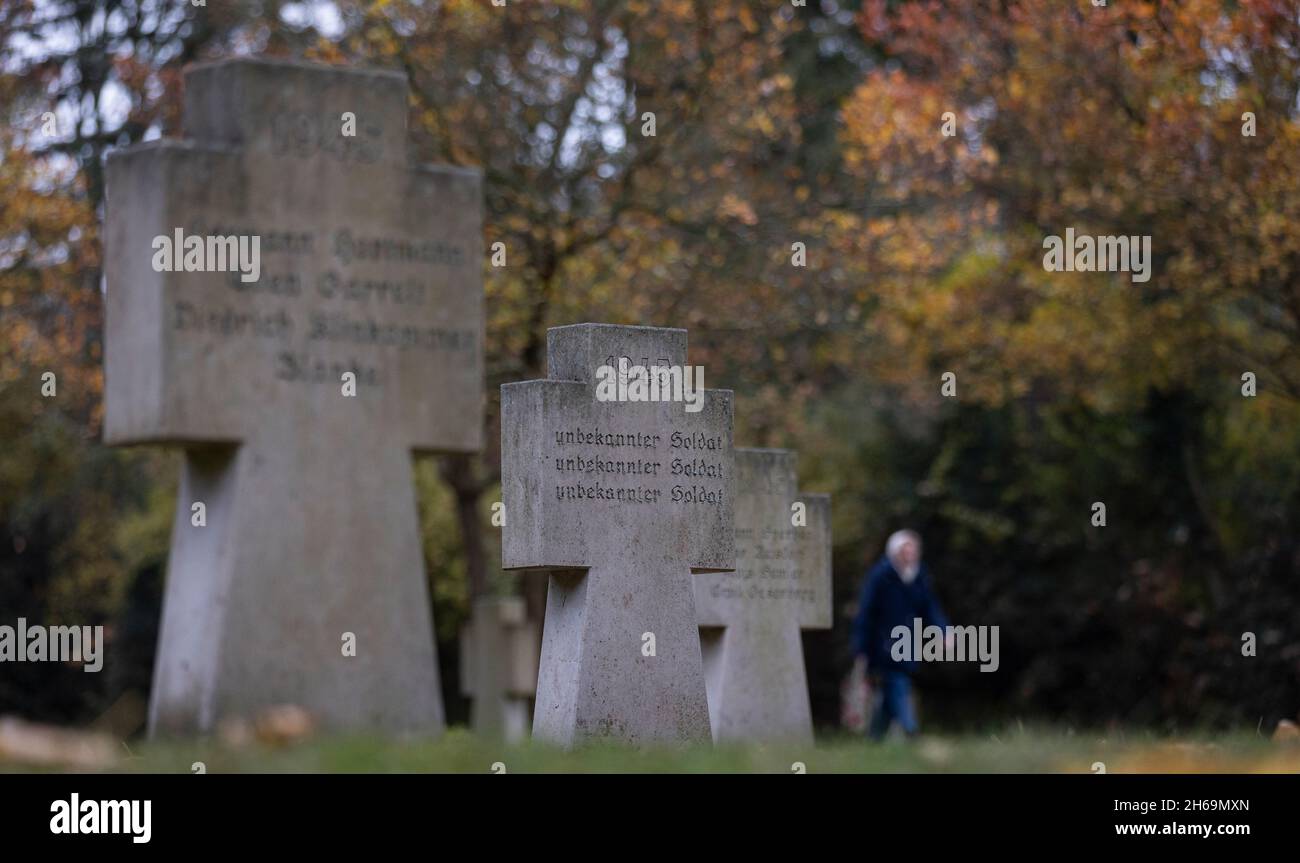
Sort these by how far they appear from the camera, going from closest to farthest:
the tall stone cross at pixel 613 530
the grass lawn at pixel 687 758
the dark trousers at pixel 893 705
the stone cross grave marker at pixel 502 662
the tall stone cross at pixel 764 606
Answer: the grass lawn at pixel 687 758, the tall stone cross at pixel 613 530, the tall stone cross at pixel 764 606, the dark trousers at pixel 893 705, the stone cross grave marker at pixel 502 662

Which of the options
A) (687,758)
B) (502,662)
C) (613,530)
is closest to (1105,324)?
(502,662)

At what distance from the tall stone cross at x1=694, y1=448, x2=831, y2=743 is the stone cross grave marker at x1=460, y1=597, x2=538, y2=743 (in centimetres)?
771

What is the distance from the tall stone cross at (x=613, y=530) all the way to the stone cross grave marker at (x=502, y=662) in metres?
12.3

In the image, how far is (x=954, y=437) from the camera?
29297mm

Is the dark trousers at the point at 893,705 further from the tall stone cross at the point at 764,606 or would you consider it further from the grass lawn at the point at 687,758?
the grass lawn at the point at 687,758

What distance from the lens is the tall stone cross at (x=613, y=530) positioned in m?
10.7

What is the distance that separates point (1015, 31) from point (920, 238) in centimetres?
246

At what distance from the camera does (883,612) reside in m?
17.8

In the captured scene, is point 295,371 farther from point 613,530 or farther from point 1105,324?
point 1105,324

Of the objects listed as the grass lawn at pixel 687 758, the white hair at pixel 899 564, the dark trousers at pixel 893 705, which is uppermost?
the white hair at pixel 899 564

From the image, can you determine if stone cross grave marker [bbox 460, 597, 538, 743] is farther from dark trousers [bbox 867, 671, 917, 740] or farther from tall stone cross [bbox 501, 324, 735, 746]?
tall stone cross [bbox 501, 324, 735, 746]

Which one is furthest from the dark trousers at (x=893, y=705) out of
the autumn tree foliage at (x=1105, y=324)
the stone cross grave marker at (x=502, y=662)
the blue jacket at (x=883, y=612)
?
the stone cross grave marker at (x=502, y=662)

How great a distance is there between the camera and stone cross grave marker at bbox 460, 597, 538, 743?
23719mm
